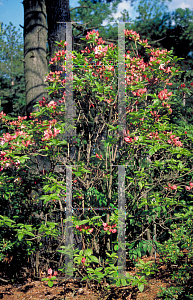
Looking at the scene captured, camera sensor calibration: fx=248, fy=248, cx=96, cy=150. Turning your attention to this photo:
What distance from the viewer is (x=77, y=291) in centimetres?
267

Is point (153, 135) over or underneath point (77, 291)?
over

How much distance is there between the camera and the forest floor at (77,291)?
2476 mm

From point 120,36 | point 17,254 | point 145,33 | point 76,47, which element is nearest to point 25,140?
point 17,254

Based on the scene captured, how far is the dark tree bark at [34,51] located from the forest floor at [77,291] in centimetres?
233

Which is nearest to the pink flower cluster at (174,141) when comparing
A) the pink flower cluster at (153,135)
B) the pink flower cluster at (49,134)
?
the pink flower cluster at (153,135)

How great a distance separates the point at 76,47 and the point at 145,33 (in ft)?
12.0

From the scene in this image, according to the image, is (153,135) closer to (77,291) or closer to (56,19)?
(77,291)

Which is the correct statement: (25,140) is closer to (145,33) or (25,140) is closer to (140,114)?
(140,114)

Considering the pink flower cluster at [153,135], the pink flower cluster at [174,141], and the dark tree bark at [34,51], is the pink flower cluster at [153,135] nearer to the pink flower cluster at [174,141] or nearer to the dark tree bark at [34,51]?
the pink flower cluster at [174,141]

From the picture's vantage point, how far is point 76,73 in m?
2.54

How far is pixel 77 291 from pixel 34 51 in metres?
3.32

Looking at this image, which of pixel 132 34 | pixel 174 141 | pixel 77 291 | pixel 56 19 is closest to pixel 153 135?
pixel 174 141

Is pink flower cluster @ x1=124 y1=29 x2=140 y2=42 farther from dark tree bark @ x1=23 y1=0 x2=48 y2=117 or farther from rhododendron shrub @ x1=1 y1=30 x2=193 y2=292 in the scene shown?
dark tree bark @ x1=23 y1=0 x2=48 y2=117

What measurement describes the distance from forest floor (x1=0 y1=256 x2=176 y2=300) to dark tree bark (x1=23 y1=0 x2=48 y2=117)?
7.66 ft
